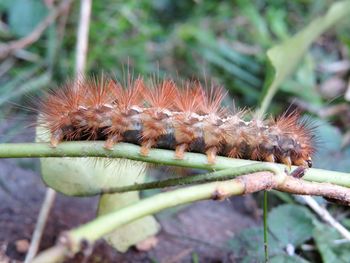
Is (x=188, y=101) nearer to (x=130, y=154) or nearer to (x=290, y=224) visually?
(x=130, y=154)

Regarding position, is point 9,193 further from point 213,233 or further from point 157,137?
point 157,137

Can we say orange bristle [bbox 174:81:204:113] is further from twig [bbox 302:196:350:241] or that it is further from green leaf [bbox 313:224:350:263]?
green leaf [bbox 313:224:350:263]

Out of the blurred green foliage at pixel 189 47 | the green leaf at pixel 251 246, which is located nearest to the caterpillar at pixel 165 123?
the green leaf at pixel 251 246

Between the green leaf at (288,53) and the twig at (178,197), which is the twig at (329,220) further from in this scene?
the twig at (178,197)

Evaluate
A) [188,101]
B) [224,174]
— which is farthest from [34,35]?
[224,174]

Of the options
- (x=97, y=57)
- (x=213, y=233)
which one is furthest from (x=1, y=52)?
(x=213, y=233)

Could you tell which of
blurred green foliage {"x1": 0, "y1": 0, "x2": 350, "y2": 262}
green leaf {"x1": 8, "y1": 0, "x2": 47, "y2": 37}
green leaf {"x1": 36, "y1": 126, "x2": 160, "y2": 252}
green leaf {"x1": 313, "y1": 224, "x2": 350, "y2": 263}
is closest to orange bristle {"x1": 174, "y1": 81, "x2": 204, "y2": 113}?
green leaf {"x1": 36, "y1": 126, "x2": 160, "y2": 252}
